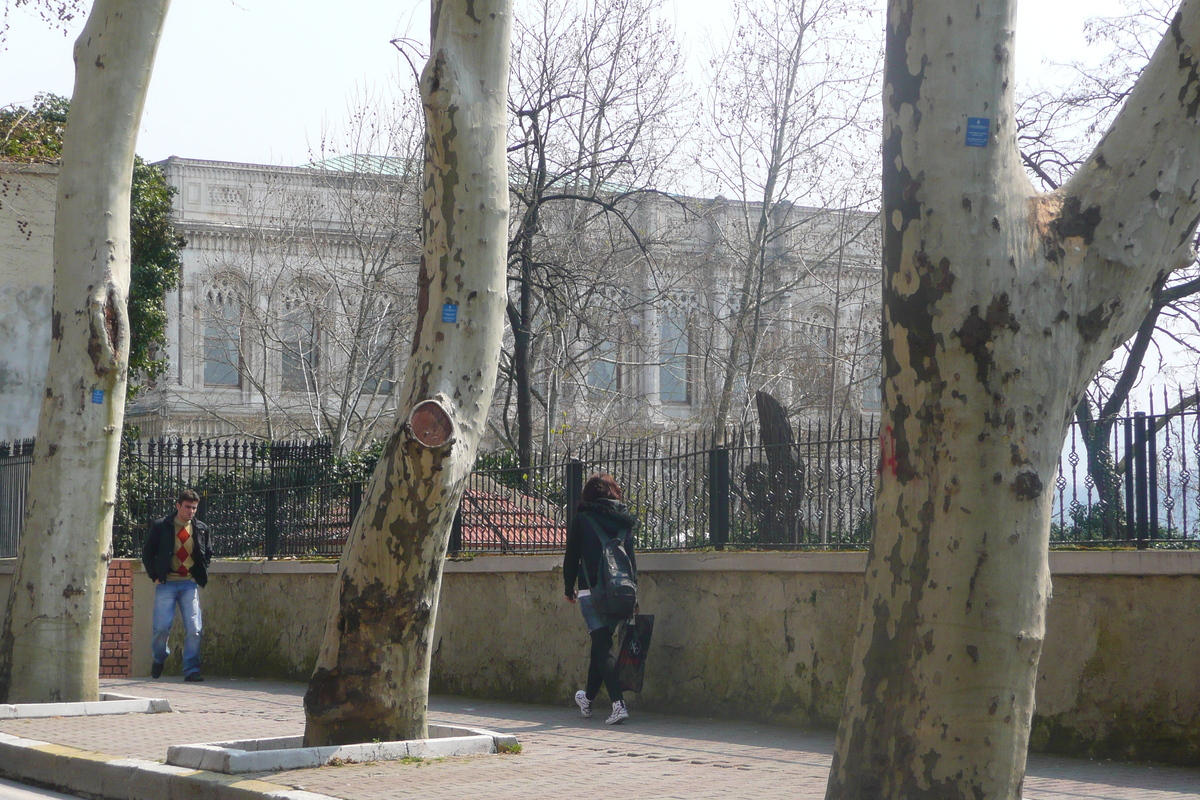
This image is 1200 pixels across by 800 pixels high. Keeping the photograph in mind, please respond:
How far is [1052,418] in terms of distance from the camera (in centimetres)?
448

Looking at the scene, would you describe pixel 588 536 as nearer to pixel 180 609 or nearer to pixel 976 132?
pixel 976 132

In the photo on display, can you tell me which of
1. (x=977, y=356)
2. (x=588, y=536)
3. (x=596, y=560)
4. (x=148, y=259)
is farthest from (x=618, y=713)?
(x=148, y=259)

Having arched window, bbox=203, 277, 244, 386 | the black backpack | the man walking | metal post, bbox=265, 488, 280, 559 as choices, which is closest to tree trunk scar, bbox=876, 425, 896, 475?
the black backpack

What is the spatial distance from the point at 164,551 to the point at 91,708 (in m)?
3.97

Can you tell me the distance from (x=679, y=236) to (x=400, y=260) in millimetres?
6657

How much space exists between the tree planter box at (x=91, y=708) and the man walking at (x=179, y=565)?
11.0ft

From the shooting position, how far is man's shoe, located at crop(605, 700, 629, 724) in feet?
32.3

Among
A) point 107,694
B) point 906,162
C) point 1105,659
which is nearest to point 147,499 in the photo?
point 107,694

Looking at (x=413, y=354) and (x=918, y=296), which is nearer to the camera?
(x=918, y=296)

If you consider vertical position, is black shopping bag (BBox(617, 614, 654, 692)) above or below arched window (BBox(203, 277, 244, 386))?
below

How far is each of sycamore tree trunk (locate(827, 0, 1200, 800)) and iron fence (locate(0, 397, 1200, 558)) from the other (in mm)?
2453

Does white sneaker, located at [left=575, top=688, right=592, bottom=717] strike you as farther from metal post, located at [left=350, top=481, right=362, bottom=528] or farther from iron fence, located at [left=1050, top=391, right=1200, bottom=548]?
metal post, located at [left=350, top=481, right=362, bottom=528]

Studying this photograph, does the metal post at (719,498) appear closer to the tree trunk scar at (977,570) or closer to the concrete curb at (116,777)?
the concrete curb at (116,777)

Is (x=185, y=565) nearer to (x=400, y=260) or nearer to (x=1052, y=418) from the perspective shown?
(x=1052, y=418)
